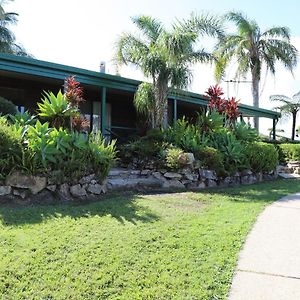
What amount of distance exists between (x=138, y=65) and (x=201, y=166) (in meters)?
4.21

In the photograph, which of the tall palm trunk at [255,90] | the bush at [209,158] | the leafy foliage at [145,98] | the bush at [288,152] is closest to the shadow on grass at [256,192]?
the bush at [209,158]

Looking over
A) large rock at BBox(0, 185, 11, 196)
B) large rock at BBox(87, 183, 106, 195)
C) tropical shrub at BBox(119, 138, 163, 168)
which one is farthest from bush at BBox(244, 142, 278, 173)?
large rock at BBox(0, 185, 11, 196)

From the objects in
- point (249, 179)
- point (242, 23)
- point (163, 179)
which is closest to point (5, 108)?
point (163, 179)

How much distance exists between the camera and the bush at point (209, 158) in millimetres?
10680

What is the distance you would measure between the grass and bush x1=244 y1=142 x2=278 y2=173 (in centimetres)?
508

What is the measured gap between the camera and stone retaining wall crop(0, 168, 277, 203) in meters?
7.05

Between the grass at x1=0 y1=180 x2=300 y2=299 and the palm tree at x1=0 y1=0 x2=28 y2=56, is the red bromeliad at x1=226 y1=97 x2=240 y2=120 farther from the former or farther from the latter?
the palm tree at x1=0 y1=0 x2=28 y2=56

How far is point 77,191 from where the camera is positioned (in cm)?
778

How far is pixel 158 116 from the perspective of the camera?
1272cm

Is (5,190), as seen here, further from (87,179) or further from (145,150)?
(145,150)

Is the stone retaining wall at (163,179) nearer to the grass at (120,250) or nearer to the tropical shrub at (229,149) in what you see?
the tropical shrub at (229,149)

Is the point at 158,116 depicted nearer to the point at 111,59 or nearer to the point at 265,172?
the point at 111,59

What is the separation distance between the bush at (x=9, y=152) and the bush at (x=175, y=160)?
13.6 ft

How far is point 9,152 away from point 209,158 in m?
5.56
